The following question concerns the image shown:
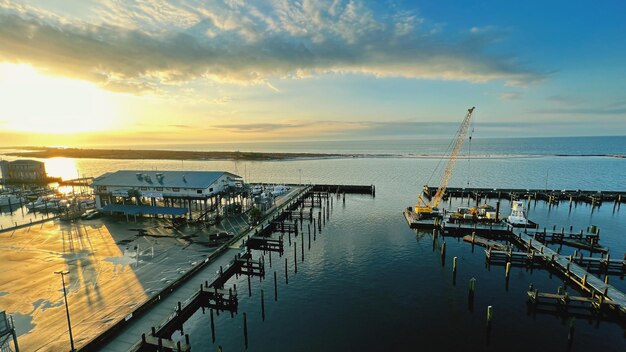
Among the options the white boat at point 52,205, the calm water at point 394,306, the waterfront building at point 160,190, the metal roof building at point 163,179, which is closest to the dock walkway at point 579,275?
the calm water at point 394,306

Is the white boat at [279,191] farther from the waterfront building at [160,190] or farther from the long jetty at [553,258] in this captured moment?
the long jetty at [553,258]

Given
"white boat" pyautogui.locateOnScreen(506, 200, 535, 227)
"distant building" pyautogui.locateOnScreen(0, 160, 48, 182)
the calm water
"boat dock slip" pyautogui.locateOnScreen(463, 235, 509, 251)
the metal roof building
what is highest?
the metal roof building

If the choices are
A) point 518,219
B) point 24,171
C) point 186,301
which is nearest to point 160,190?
point 186,301

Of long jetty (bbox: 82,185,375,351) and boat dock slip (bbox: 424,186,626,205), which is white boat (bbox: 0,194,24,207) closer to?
long jetty (bbox: 82,185,375,351)

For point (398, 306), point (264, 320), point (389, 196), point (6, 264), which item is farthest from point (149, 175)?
point (389, 196)

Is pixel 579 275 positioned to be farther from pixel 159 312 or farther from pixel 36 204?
pixel 36 204

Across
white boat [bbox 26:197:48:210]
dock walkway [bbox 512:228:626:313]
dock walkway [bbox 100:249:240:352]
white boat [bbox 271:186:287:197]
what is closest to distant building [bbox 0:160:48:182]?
white boat [bbox 26:197:48:210]

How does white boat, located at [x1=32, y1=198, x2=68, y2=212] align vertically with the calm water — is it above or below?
above
